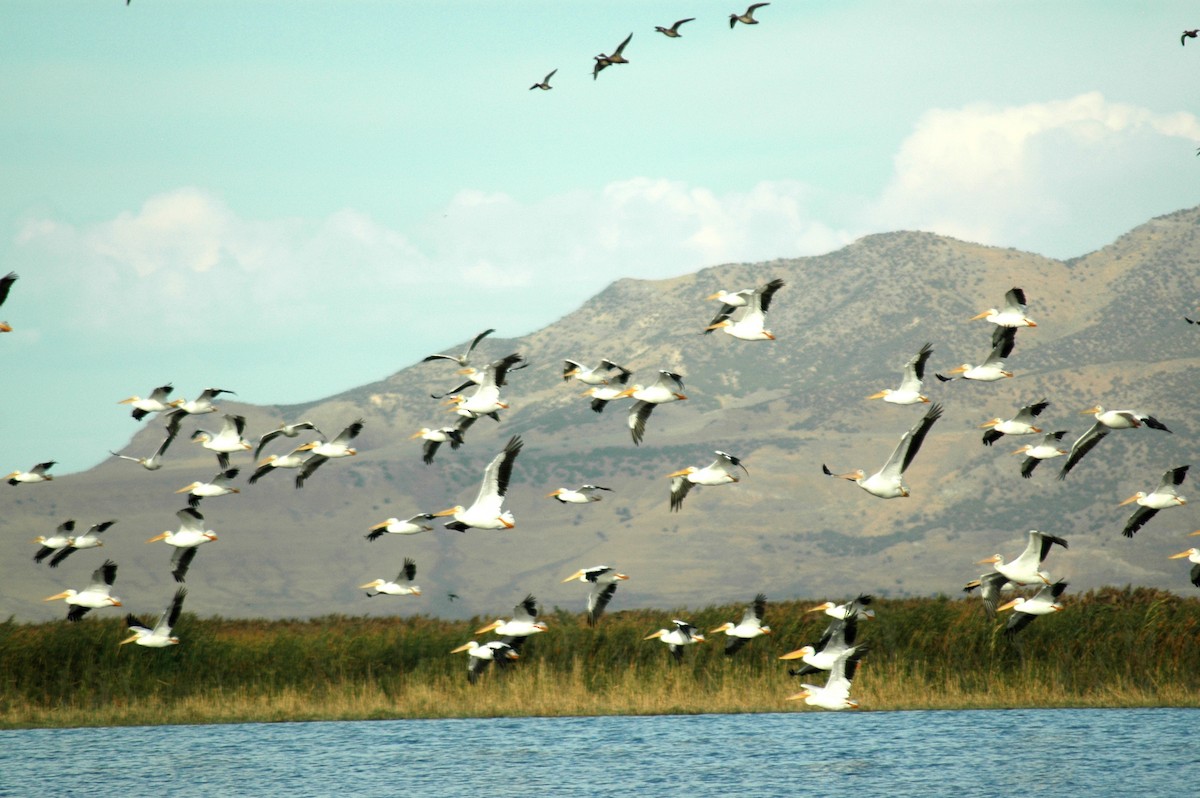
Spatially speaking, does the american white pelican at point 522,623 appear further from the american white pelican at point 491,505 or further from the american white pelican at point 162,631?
the american white pelican at point 162,631

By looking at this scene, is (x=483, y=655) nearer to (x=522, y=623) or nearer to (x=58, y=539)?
(x=522, y=623)

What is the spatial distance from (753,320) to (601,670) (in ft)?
33.4

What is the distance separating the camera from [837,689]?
91.1ft

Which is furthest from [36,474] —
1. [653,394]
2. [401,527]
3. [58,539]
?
[653,394]

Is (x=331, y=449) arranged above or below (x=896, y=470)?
above

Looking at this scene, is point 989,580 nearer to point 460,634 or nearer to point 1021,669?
point 1021,669

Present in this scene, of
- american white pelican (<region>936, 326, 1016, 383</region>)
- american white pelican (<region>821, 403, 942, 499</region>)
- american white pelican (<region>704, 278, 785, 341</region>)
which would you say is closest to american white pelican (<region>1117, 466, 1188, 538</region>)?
american white pelican (<region>936, 326, 1016, 383</region>)

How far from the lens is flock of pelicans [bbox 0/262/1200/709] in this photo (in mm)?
26828

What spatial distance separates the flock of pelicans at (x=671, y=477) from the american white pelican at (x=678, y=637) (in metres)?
0.04

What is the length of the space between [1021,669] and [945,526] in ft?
474

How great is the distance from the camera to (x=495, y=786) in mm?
30453

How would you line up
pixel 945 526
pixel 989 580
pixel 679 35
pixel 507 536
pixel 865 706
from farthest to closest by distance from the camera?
pixel 507 536, pixel 945 526, pixel 865 706, pixel 679 35, pixel 989 580

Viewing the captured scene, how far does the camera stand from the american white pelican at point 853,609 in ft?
96.4

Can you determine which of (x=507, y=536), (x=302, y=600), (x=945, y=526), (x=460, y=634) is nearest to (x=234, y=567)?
(x=302, y=600)
